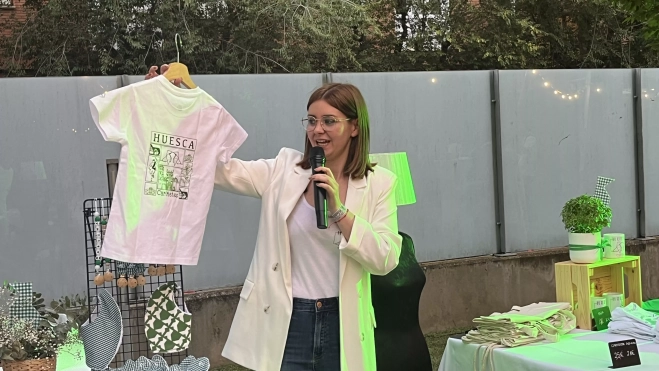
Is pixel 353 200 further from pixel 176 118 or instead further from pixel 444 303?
pixel 444 303

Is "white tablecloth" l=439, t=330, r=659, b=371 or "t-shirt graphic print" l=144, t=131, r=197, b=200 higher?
"t-shirt graphic print" l=144, t=131, r=197, b=200

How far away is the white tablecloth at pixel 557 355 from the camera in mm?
2963

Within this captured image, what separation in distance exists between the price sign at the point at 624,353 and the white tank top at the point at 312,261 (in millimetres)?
1426

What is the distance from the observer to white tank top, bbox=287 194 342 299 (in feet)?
6.80

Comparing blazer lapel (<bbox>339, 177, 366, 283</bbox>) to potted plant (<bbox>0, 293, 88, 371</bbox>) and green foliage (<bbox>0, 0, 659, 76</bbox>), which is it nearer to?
potted plant (<bbox>0, 293, 88, 371</bbox>)

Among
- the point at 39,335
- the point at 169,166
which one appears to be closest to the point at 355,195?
the point at 169,166

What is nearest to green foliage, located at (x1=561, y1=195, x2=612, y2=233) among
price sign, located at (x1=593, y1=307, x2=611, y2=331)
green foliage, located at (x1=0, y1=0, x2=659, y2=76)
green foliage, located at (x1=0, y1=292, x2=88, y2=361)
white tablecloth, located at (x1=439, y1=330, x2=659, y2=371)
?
price sign, located at (x1=593, y1=307, x2=611, y2=331)

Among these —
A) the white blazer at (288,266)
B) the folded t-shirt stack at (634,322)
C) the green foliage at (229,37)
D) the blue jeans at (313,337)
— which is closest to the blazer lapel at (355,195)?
the white blazer at (288,266)

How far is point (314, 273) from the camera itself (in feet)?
6.83

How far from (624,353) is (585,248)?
2.70 ft

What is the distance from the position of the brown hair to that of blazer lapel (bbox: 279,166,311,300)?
0.04m

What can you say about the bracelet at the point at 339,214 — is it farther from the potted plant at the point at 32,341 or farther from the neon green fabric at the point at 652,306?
the neon green fabric at the point at 652,306

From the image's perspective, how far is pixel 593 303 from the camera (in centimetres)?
358

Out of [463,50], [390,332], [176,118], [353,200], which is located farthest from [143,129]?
[463,50]
